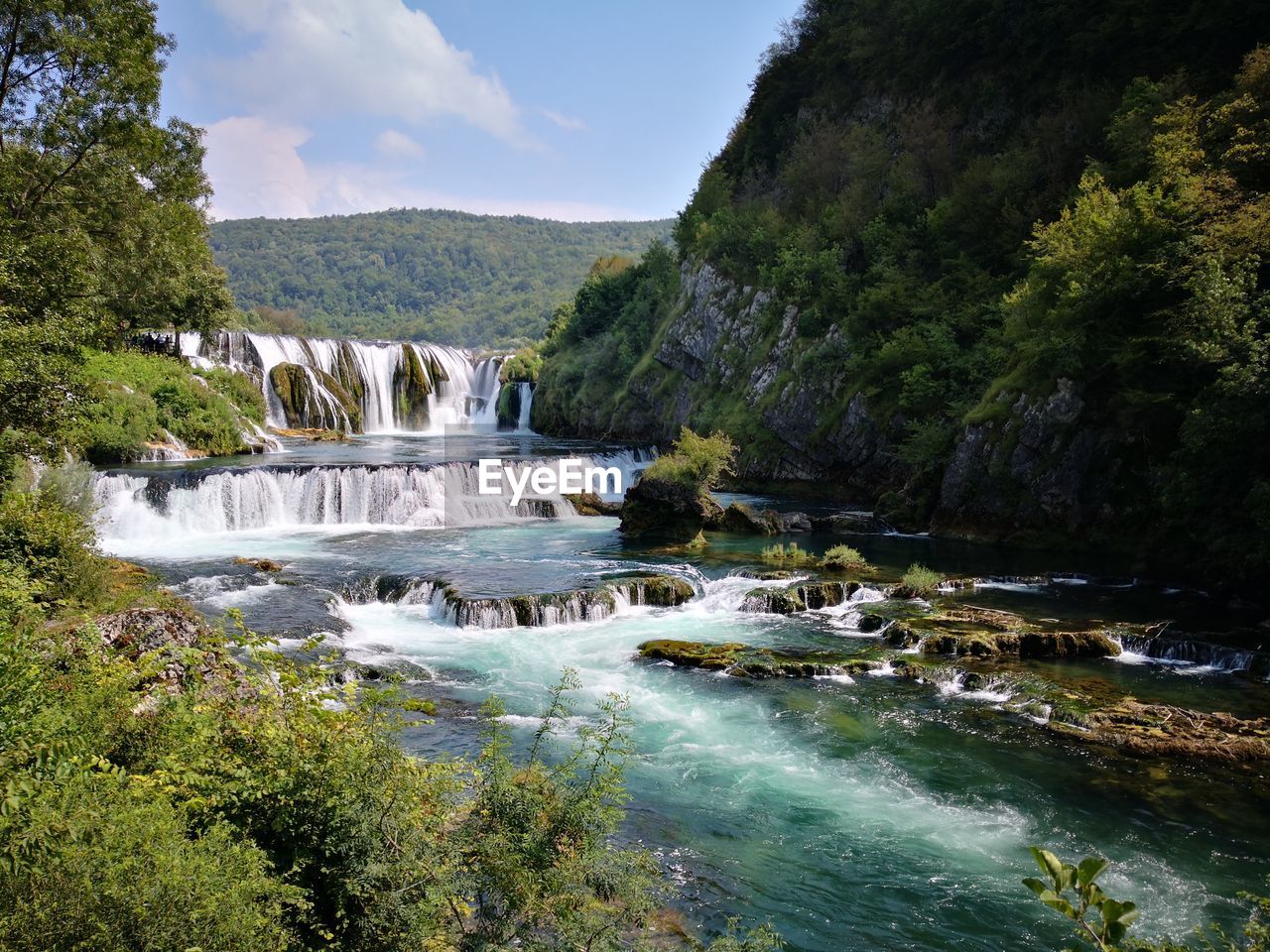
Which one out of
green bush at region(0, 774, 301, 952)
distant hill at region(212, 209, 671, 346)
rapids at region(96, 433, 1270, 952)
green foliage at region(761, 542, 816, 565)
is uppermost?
distant hill at region(212, 209, 671, 346)

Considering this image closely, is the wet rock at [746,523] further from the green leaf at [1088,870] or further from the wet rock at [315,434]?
the wet rock at [315,434]

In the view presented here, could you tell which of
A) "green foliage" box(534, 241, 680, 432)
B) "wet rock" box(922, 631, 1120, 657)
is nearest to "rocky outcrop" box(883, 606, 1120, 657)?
"wet rock" box(922, 631, 1120, 657)

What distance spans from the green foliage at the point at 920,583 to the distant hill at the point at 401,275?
423 ft

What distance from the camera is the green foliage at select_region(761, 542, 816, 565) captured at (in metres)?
22.2

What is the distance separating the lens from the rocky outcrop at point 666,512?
84.4ft

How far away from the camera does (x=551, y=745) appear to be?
36.3ft

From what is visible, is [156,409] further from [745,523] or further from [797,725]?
[797,725]

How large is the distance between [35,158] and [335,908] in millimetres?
21662

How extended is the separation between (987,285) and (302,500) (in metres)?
26.1

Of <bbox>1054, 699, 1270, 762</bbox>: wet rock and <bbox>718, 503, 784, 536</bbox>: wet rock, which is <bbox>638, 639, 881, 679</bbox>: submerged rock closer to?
<bbox>1054, 699, 1270, 762</bbox>: wet rock

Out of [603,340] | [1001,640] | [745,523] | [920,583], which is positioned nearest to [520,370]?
[603,340]

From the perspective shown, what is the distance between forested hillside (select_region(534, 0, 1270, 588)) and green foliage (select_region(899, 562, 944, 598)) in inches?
201

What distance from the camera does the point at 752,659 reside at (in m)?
14.6

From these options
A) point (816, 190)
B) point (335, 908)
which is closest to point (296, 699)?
point (335, 908)
